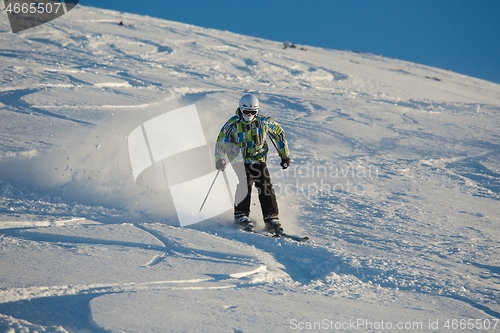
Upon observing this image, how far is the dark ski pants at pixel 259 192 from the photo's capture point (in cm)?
670

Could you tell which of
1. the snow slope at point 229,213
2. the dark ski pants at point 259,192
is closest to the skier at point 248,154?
the dark ski pants at point 259,192

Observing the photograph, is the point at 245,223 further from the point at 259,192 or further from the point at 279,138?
the point at 279,138

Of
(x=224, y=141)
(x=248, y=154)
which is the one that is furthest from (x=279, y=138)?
(x=224, y=141)

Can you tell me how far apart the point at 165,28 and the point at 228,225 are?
52.0ft

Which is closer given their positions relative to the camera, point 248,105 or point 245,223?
point 248,105

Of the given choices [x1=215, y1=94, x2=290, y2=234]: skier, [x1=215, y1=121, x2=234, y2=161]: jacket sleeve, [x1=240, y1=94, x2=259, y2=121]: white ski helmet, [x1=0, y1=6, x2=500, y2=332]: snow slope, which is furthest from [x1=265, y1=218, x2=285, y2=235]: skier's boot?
[x1=240, y1=94, x2=259, y2=121]: white ski helmet

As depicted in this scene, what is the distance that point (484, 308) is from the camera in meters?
→ 4.72

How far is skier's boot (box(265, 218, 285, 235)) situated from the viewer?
6438mm

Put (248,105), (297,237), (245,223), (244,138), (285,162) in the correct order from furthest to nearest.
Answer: (285,162)
(244,138)
(245,223)
(248,105)
(297,237)

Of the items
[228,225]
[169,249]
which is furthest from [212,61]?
[169,249]

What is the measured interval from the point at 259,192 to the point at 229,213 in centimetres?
61

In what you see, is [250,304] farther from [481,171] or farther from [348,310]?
[481,171]

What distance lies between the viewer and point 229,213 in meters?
7.15

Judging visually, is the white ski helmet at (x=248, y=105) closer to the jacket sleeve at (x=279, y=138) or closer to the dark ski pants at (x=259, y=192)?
the jacket sleeve at (x=279, y=138)
